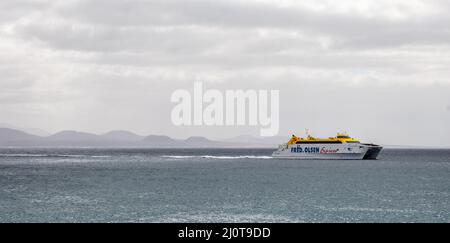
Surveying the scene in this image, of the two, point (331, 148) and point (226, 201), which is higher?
point (331, 148)

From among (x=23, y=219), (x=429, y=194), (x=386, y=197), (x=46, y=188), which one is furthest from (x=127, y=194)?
(x=429, y=194)

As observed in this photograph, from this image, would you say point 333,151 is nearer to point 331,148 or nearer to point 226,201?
point 331,148

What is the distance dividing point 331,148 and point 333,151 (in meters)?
0.90

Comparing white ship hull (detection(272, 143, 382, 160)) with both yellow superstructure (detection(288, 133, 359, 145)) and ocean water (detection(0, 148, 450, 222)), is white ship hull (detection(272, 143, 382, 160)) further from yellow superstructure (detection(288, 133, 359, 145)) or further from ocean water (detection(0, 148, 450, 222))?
ocean water (detection(0, 148, 450, 222))

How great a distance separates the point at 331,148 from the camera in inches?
5310

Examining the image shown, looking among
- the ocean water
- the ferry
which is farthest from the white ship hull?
the ocean water

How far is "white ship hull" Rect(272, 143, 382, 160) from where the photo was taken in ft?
437

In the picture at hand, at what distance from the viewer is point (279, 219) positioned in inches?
1572

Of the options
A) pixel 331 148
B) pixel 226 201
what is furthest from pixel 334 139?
pixel 226 201

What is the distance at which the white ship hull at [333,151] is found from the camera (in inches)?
5241

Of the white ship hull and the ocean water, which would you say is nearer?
the ocean water

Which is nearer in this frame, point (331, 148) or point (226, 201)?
point (226, 201)

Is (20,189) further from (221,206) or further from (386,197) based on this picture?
(386,197)
